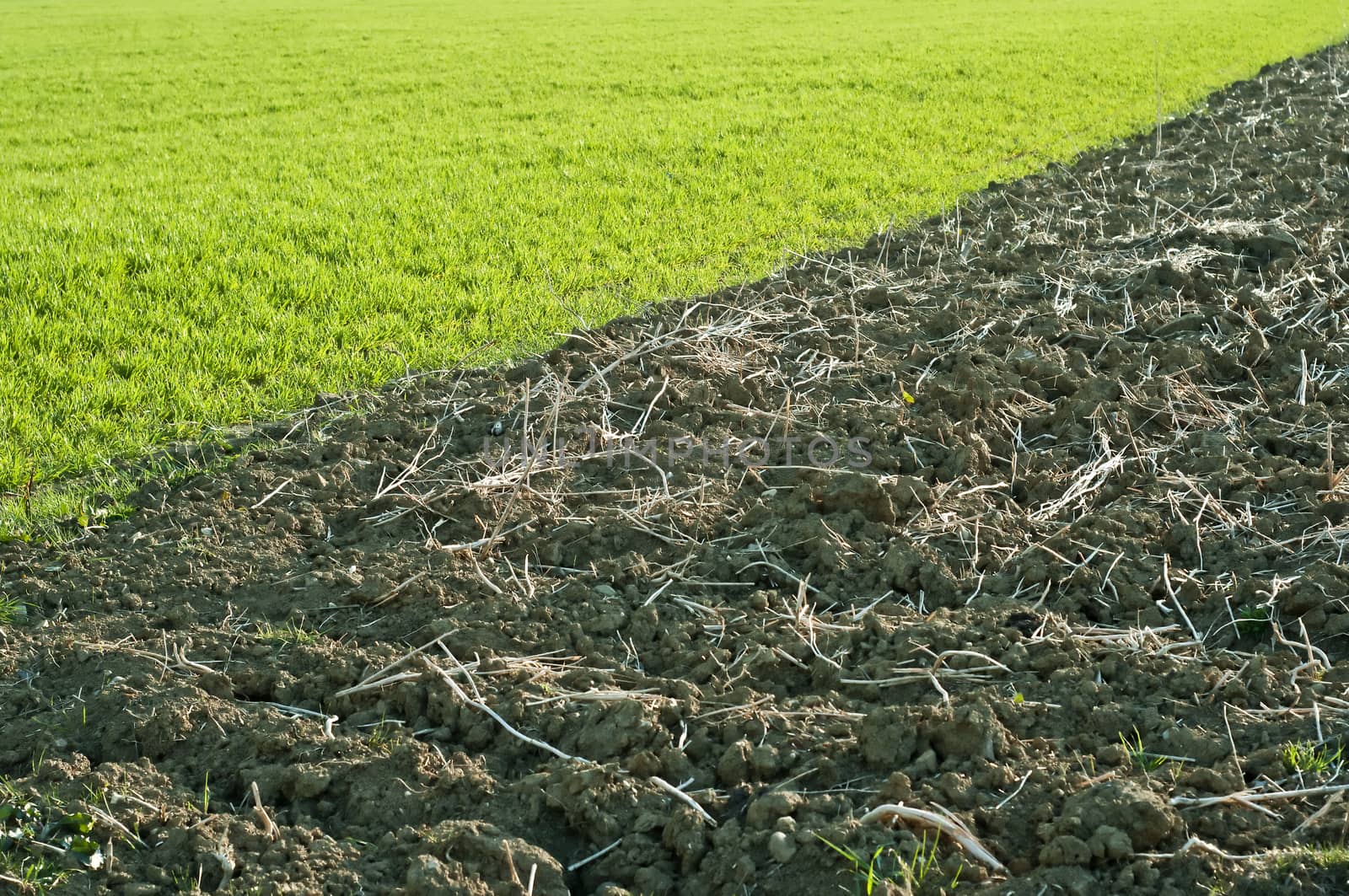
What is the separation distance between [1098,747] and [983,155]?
28.8ft

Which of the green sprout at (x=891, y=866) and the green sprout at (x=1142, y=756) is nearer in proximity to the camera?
the green sprout at (x=891, y=866)

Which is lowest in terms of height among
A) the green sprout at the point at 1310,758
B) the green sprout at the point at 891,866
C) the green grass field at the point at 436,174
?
the green sprout at the point at 891,866

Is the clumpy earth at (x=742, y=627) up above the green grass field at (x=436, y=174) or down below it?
below

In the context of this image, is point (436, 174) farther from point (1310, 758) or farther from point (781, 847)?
point (1310, 758)

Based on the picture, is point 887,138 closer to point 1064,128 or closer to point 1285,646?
point 1064,128

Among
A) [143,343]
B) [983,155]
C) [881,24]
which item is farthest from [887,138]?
[881,24]

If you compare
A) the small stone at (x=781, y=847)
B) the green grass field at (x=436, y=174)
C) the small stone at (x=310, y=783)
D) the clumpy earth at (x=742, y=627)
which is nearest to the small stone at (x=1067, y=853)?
the clumpy earth at (x=742, y=627)

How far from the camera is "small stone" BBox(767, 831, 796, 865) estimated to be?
255cm

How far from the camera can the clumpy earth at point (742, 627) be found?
2631 mm

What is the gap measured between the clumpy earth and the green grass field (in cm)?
94

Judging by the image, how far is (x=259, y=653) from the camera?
348cm

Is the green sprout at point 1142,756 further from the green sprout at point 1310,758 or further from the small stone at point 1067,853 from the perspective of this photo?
the small stone at point 1067,853

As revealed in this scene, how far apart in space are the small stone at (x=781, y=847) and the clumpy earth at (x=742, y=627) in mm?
13

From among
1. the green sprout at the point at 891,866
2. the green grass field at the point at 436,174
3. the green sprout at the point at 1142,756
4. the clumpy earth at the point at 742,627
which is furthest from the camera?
the green grass field at the point at 436,174
